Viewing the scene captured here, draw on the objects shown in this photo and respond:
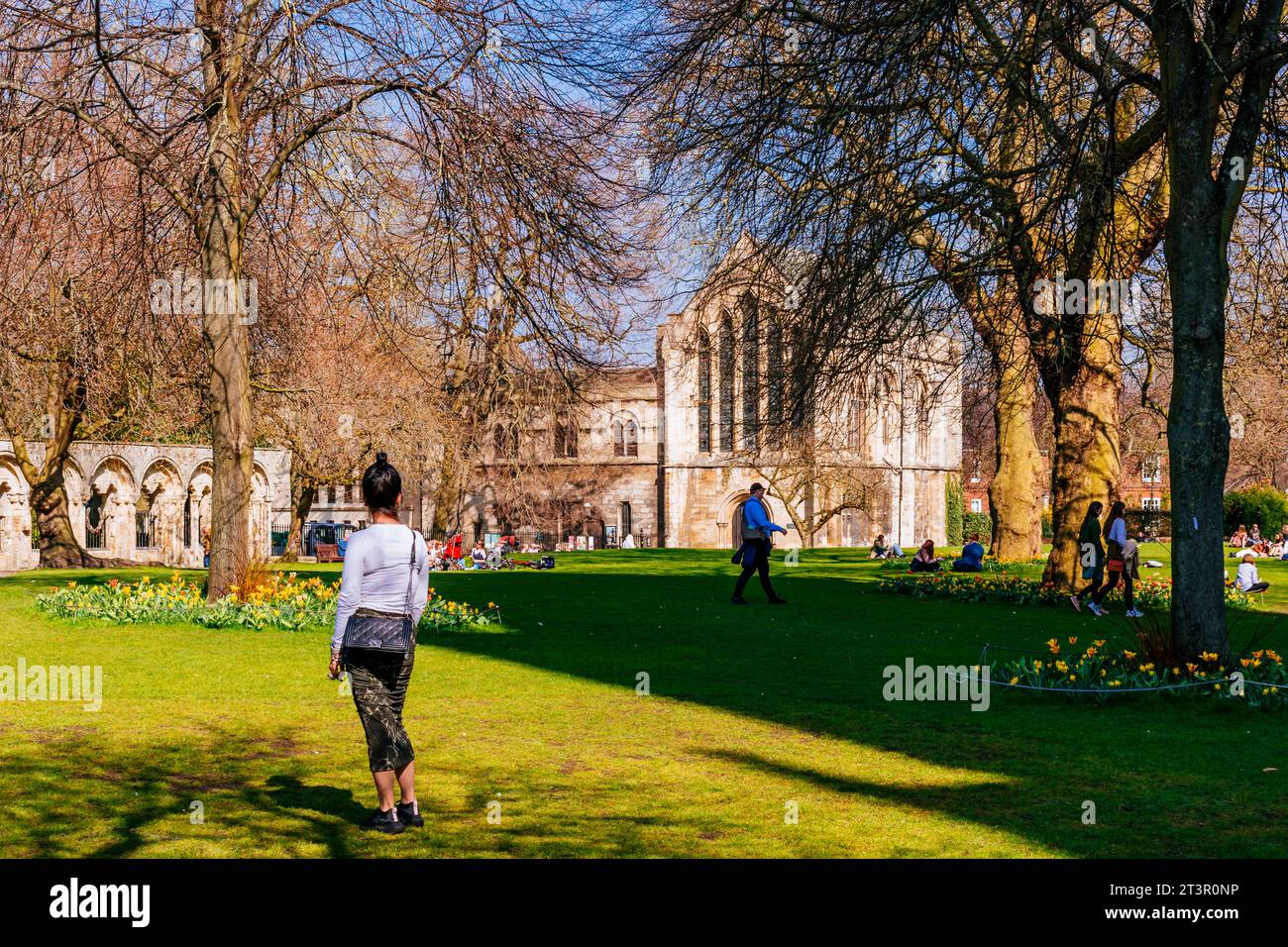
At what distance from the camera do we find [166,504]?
37969 mm

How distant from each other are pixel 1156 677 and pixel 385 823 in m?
7.63

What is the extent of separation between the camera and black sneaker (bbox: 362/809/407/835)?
6.75 m

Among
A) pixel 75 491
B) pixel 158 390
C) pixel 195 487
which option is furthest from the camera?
pixel 195 487

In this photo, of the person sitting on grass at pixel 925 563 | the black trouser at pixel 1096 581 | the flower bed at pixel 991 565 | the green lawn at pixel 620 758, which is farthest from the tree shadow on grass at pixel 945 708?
the flower bed at pixel 991 565

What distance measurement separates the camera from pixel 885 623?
731 inches

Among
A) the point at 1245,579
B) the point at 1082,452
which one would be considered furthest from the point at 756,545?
the point at 1245,579

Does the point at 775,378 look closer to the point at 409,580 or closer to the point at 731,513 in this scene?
the point at 409,580

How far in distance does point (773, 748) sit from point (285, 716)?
13.0ft

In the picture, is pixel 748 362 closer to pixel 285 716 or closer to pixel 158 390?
pixel 158 390

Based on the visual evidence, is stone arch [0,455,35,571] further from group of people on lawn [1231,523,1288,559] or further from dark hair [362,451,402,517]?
group of people on lawn [1231,523,1288,559]

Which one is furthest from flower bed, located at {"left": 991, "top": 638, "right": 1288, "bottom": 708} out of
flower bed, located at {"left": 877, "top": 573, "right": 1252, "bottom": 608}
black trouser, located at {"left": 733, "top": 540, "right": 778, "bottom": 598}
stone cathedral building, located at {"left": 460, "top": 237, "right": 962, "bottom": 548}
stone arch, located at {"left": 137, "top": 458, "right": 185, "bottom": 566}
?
stone cathedral building, located at {"left": 460, "top": 237, "right": 962, "bottom": 548}

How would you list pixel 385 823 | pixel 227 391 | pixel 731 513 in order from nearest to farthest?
pixel 385 823 → pixel 227 391 → pixel 731 513

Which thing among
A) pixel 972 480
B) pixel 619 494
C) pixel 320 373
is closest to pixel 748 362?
pixel 320 373

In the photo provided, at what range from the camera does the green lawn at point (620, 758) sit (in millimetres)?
6727
